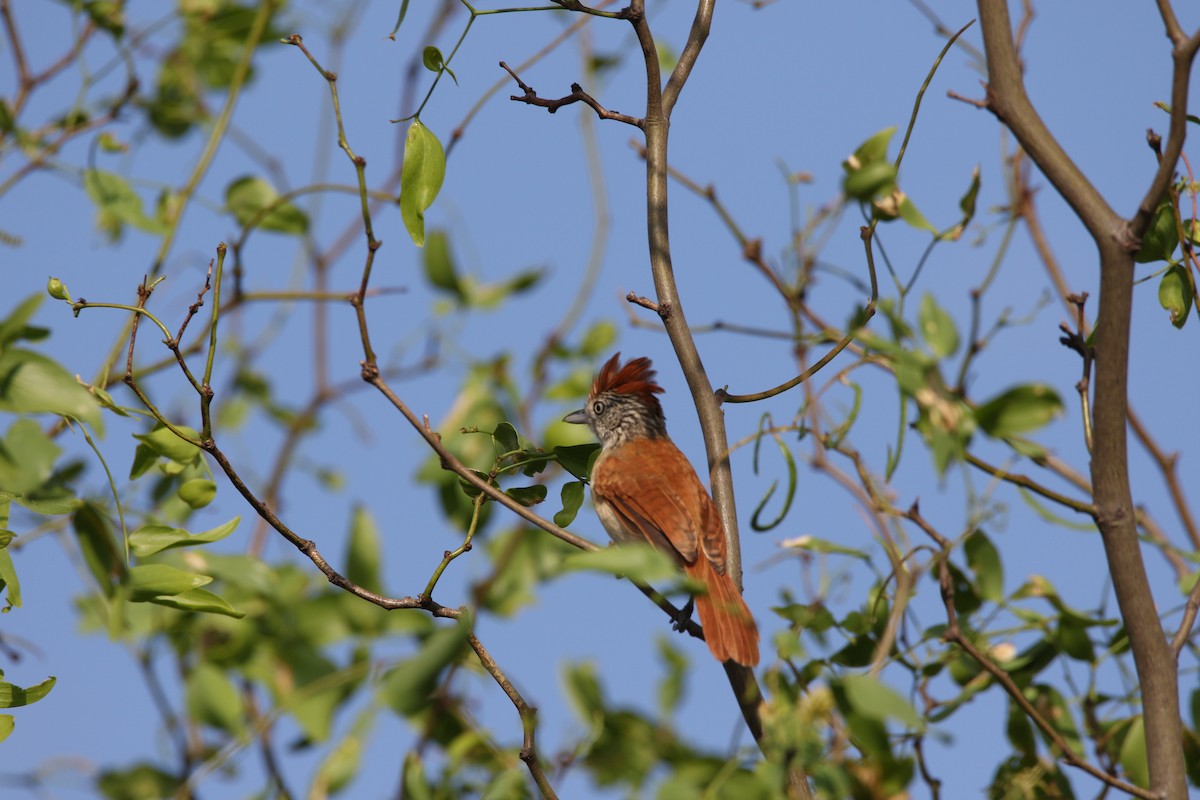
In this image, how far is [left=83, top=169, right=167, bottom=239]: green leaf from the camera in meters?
4.28

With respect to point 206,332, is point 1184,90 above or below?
above

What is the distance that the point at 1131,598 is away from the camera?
8.64ft

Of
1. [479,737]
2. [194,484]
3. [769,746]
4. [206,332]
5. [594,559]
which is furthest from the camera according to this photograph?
[206,332]

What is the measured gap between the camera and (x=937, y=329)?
8.89ft

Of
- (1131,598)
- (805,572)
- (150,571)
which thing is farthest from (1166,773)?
(150,571)

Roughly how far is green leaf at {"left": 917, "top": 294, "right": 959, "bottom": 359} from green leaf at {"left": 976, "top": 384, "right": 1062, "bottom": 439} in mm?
208

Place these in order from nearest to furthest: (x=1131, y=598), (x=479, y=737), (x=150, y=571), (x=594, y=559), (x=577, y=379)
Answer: (x=594, y=559) → (x=150, y=571) → (x=1131, y=598) → (x=479, y=737) → (x=577, y=379)

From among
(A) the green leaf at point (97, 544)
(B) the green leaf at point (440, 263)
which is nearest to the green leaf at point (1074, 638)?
(A) the green leaf at point (97, 544)

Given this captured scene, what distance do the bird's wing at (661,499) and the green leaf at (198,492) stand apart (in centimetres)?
181

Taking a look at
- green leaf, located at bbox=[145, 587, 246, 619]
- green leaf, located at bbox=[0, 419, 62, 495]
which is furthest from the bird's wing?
green leaf, located at bbox=[0, 419, 62, 495]

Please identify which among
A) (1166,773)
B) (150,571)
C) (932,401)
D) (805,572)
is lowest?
(150,571)

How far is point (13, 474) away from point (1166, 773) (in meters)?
2.49

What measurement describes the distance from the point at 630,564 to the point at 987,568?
206 centimetres

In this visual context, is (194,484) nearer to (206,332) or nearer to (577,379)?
(206,332)
